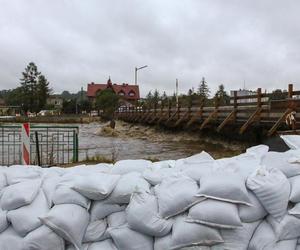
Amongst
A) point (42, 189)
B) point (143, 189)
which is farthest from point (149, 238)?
point (42, 189)

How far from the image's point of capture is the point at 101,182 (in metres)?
2.11

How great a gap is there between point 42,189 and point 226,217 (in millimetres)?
1032

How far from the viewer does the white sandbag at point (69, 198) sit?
6.86ft

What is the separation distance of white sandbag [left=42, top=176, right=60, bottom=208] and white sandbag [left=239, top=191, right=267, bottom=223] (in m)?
1.01

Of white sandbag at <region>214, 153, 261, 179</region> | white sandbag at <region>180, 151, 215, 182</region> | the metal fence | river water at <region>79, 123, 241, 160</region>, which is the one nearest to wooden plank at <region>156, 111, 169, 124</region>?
river water at <region>79, 123, 241, 160</region>

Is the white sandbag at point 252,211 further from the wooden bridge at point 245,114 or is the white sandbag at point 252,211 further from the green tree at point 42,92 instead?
the green tree at point 42,92

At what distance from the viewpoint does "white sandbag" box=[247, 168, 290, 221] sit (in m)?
1.99

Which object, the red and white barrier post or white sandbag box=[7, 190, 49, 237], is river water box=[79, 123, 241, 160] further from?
white sandbag box=[7, 190, 49, 237]

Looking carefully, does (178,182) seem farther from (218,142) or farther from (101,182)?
(218,142)

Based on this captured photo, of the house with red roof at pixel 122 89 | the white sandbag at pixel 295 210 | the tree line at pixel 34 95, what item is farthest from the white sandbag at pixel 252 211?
the house with red roof at pixel 122 89

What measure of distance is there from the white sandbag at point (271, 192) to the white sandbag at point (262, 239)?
8 cm

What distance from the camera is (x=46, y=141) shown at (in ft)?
29.7

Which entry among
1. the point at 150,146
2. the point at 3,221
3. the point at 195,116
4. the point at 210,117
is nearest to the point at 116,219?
the point at 3,221

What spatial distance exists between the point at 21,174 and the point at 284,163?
5.13ft
